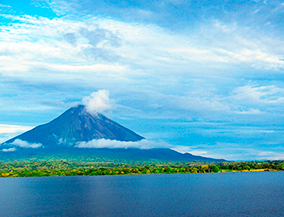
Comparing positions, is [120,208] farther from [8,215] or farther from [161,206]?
[8,215]

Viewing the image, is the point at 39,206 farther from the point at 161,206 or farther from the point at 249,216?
the point at 249,216

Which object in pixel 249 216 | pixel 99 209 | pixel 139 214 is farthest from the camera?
pixel 99 209

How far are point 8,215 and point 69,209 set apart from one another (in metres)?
14.6

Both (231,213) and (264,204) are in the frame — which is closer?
(231,213)

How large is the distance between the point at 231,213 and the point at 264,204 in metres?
17.0

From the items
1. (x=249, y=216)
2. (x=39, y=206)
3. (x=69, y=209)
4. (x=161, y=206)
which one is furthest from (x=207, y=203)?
(x=39, y=206)

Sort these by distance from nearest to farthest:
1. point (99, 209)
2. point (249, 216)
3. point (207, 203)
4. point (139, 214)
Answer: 1. point (249, 216)
2. point (139, 214)
3. point (99, 209)
4. point (207, 203)

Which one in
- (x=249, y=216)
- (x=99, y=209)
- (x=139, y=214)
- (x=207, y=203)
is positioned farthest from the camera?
(x=207, y=203)

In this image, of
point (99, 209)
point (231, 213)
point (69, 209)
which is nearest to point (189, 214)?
point (231, 213)

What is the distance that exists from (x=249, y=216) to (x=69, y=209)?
43726 mm

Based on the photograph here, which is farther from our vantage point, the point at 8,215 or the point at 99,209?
the point at 99,209

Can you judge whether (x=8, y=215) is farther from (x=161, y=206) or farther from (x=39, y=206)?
(x=161, y=206)

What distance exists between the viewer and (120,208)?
77688 mm

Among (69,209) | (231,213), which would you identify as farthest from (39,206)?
(231,213)
